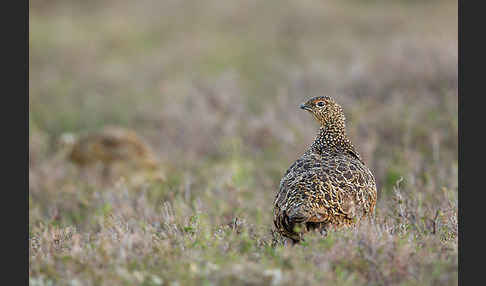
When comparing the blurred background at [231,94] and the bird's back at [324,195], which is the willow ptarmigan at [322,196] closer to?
the bird's back at [324,195]

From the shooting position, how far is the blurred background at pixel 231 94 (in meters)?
7.48

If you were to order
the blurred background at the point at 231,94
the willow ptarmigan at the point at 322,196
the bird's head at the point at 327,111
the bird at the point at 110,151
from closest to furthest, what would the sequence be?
the willow ptarmigan at the point at 322,196
the bird's head at the point at 327,111
the blurred background at the point at 231,94
the bird at the point at 110,151

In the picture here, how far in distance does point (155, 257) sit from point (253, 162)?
16.0ft

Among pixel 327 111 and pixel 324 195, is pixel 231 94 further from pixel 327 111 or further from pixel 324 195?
pixel 324 195

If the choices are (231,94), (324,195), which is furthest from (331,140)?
(231,94)

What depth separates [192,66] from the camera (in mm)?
14281

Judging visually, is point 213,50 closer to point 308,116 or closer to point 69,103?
point 69,103

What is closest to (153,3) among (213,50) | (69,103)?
(213,50)

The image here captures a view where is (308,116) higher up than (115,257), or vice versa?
(308,116)

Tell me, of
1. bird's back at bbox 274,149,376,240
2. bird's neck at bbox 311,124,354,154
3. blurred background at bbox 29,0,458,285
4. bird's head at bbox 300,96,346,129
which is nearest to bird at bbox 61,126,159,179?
blurred background at bbox 29,0,458,285

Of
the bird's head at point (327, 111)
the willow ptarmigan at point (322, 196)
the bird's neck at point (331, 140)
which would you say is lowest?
the willow ptarmigan at point (322, 196)

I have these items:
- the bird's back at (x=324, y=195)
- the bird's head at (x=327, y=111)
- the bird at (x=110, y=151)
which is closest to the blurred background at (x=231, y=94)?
the bird at (x=110, y=151)

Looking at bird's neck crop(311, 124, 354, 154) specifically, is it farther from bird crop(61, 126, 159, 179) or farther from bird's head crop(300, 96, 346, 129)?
bird crop(61, 126, 159, 179)

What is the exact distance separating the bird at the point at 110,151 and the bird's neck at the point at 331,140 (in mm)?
3535
